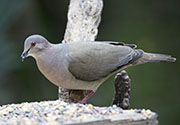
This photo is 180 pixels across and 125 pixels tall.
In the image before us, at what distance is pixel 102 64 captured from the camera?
4.09 metres

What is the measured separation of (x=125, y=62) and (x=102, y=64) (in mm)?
240

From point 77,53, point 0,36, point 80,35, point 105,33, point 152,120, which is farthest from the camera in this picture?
point 105,33

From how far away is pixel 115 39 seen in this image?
6.98 m

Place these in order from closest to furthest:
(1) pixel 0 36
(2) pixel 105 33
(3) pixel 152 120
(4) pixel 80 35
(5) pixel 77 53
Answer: (3) pixel 152 120 → (5) pixel 77 53 → (4) pixel 80 35 → (1) pixel 0 36 → (2) pixel 105 33

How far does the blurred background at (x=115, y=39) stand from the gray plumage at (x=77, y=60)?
2420mm

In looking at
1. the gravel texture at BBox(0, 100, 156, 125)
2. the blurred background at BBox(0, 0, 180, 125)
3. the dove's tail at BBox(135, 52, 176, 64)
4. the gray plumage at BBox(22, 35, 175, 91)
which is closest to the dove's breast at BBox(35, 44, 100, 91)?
the gray plumage at BBox(22, 35, 175, 91)

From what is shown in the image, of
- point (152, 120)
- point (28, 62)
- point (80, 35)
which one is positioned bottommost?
point (28, 62)

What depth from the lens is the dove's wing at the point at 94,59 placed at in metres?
4.02

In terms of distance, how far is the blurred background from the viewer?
647 centimetres

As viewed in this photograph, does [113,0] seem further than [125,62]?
Yes

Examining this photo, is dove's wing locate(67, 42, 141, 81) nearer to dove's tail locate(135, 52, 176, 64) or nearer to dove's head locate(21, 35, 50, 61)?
dove's tail locate(135, 52, 176, 64)

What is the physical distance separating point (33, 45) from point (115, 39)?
10.7 ft

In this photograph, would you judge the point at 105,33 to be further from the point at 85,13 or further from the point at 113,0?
the point at 85,13

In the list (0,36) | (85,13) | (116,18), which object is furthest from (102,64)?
(116,18)
